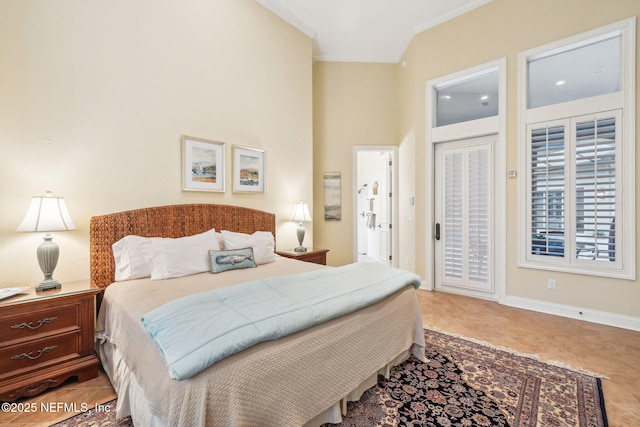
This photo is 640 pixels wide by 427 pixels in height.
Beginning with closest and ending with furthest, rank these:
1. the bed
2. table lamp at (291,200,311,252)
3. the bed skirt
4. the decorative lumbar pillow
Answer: the bed
the bed skirt
the decorative lumbar pillow
table lamp at (291,200,311,252)

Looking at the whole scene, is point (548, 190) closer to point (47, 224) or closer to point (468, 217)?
point (468, 217)

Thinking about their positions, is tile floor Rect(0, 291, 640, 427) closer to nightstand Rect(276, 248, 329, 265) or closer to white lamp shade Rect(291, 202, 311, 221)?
nightstand Rect(276, 248, 329, 265)

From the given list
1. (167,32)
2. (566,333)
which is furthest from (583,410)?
(167,32)

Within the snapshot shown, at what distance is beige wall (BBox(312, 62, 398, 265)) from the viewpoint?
199 inches

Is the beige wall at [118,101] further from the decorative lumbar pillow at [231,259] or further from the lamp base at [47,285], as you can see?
the decorative lumbar pillow at [231,259]

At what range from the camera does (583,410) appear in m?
1.71

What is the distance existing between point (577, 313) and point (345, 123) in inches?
162

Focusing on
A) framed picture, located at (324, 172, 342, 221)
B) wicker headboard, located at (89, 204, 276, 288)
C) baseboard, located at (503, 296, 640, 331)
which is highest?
framed picture, located at (324, 172, 342, 221)

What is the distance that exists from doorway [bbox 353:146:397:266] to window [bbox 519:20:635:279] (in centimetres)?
211

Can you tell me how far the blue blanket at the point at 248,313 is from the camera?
1.16 meters

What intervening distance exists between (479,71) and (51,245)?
4.97m

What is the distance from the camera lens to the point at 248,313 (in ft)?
4.75

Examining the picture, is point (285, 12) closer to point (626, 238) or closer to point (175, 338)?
point (175, 338)

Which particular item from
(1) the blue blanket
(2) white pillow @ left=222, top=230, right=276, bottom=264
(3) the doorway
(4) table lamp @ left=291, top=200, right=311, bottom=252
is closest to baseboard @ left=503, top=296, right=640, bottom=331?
(3) the doorway
